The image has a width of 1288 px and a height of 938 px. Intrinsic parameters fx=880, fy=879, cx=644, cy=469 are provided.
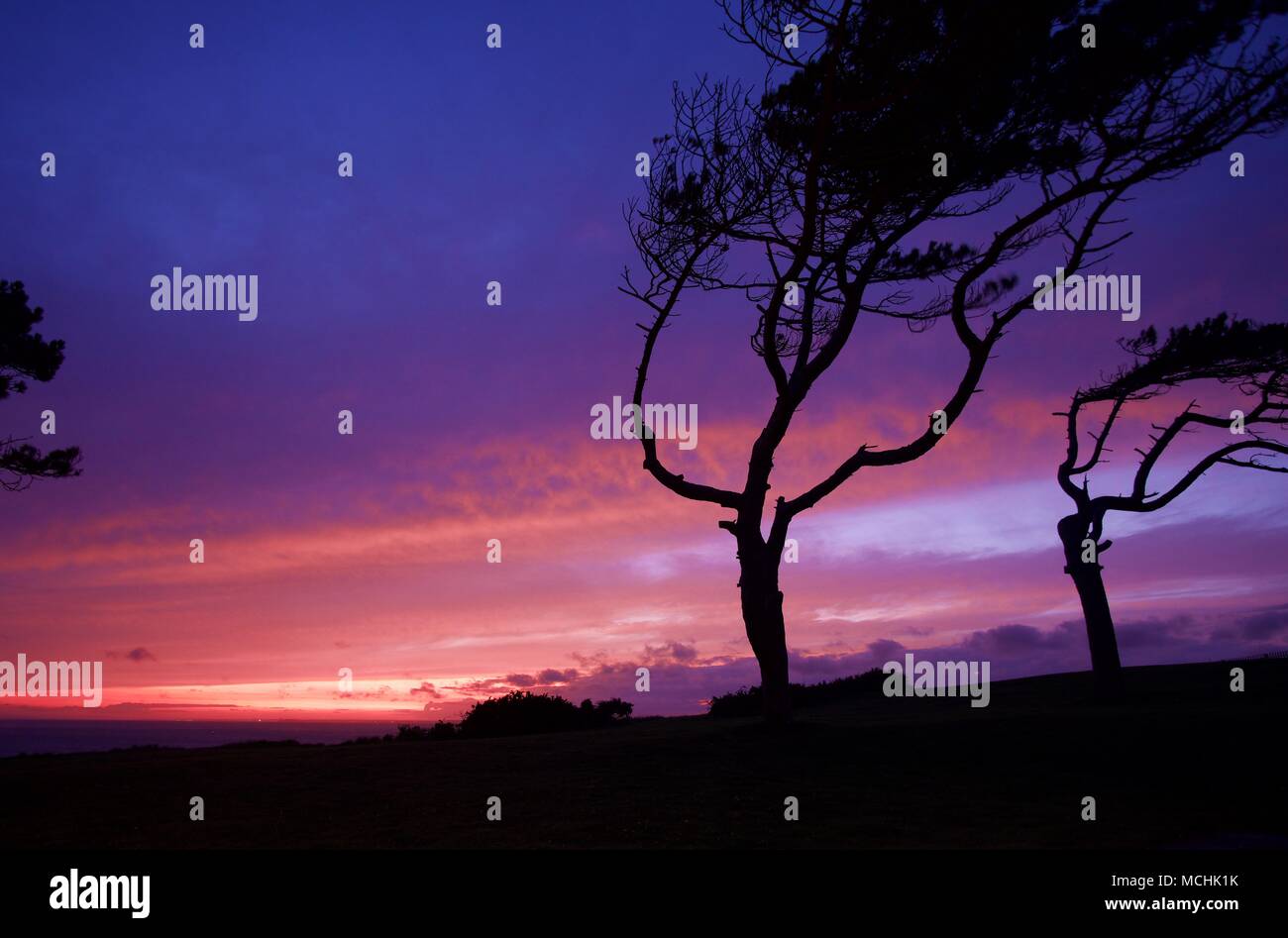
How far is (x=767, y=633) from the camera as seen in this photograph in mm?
17719

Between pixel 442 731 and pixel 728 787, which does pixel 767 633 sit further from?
pixel 442 731

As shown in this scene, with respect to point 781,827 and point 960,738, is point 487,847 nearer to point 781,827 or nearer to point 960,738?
point 781,827

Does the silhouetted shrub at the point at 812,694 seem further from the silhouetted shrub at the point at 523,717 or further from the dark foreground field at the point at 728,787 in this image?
the dark foreground field at the point at 728,787

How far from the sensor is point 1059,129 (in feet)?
59.2

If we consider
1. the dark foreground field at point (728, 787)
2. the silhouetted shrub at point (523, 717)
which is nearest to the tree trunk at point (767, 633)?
the dark foreground field at point (728, 787)

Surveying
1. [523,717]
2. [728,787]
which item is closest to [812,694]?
[523,717]

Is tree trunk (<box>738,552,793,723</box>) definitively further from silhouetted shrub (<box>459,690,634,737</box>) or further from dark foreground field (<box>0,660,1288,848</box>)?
silhouetted shrub (<box>459,690,634,737</box>)

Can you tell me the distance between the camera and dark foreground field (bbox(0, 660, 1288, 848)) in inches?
401

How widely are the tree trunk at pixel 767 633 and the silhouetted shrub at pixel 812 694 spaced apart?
8.61 m

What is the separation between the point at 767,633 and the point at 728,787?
17.6ft

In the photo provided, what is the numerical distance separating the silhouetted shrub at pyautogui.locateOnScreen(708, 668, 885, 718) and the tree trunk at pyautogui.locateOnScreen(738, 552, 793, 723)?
28.2 ft

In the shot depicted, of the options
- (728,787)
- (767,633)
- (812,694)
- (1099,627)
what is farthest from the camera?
(812,694)

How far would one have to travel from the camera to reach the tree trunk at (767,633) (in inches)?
698
